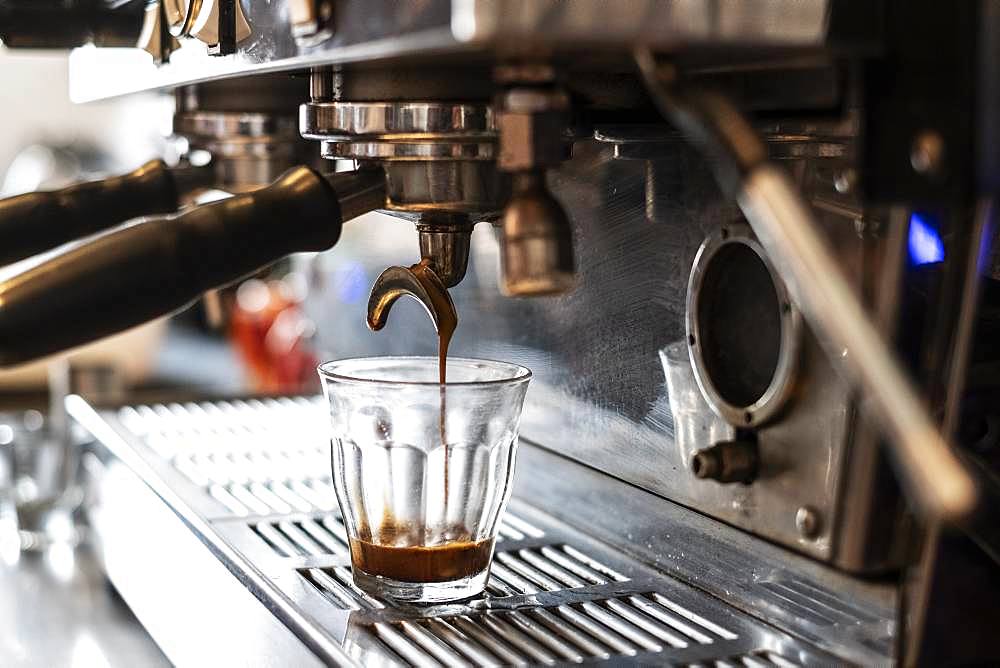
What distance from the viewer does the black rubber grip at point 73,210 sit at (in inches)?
23.4

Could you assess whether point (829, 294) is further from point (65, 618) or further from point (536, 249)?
point (65, 618)

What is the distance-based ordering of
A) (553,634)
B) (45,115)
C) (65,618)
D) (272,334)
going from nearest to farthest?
1. (553,634)
2. (65,618)
3. (272,334)
4. (45,115)

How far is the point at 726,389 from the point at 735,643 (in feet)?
0.36

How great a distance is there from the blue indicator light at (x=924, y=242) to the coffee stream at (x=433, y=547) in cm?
21

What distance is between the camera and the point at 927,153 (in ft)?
1.12

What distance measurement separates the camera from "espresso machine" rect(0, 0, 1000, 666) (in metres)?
0.34

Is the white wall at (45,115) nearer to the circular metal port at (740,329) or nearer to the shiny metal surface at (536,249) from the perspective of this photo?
the circular metal port at (740,329)

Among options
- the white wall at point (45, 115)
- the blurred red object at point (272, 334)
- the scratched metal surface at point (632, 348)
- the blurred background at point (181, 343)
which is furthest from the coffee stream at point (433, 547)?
the white wall at point (45, 115)

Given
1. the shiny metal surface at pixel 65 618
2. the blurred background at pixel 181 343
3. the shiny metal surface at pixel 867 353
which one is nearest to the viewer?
the shiny metal surface at pixel 867 353

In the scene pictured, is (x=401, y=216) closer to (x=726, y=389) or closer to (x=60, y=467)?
(x=726, y=389)

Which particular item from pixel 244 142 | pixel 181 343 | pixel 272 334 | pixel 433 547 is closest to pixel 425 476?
pixel 433 547

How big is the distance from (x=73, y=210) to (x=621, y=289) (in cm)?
28

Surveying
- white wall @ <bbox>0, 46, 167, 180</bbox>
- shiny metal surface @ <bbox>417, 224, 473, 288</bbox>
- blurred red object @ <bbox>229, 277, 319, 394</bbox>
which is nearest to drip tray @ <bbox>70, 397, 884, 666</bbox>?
shiny metal surface @ <bbox>417, 224, 473, 288</bbox>

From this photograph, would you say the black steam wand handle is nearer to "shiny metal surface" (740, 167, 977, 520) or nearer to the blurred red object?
"shiny metal surface" (740, 167, 977, 520)
